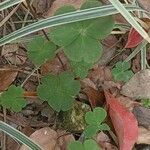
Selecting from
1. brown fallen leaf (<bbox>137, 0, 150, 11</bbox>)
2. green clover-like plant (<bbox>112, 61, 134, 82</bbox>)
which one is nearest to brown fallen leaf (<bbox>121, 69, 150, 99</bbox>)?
green clover-like plant (<bbox>112, 61, 134, 82</bbox>)

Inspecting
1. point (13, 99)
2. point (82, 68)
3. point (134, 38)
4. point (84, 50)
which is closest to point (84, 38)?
point (84, 50)

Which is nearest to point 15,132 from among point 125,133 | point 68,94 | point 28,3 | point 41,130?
point 41,130

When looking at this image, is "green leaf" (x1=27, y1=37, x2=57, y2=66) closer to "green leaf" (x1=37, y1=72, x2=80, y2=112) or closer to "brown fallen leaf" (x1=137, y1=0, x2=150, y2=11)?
"green leaf" (x1=37, y1=72, x2=80, y2=112)

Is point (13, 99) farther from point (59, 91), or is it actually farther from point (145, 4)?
point (145, 4)

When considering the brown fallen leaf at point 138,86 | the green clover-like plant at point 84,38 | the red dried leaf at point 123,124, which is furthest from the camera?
the brown fallen leaf at point 138,86

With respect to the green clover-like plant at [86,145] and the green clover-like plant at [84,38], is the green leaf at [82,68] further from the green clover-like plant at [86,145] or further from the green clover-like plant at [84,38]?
the green clover-like plant at [86,145]

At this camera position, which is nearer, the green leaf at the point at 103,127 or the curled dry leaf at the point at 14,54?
the green leaf at the point at 103,127

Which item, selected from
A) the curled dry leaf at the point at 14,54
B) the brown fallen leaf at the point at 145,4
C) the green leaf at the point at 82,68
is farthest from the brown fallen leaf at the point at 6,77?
the brown fallen leaf at the point at 145,4

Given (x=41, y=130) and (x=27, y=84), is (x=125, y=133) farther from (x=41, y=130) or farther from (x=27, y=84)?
(x=27, y=84)
